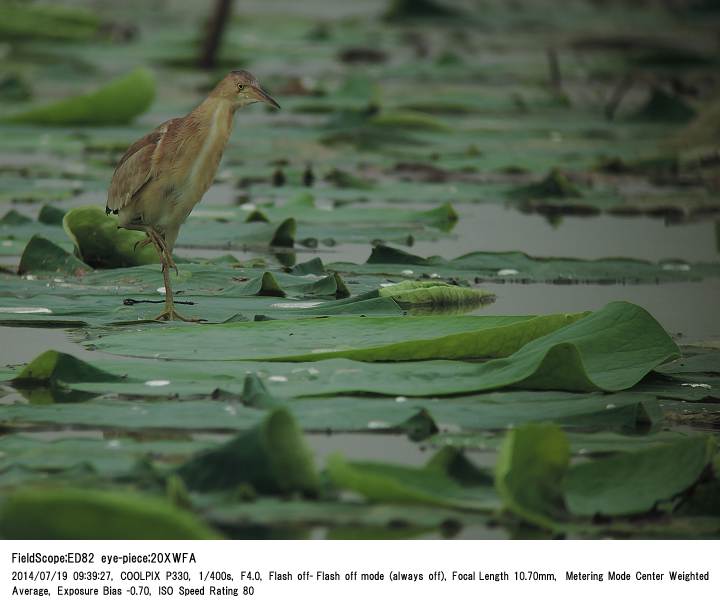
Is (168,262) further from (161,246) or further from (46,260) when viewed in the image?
(46,260)

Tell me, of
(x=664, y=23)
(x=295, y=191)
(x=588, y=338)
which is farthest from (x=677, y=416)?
(x=664, y=23)

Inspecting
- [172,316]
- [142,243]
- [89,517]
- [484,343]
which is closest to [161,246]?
[172,316]

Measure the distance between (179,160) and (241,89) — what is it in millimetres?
279

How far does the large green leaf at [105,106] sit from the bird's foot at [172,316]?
14.0 feet

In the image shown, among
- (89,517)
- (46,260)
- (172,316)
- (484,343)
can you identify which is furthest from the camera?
(46,260)

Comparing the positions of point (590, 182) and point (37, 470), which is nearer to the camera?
point (37, 470)

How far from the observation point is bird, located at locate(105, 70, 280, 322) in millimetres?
4523

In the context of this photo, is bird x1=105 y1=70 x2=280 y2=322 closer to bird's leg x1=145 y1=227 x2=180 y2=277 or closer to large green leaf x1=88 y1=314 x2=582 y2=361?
bird's leg x1=145 y1=227 x2=180 y2=277

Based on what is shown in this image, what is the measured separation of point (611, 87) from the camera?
41.8 feet

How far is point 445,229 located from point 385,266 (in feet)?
4.08

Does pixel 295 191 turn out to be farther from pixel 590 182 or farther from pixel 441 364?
pixel 441 364

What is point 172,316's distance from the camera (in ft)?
14.2

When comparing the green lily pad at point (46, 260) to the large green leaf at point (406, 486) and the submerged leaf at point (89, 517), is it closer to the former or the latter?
the large green leaf at point (406, 486)

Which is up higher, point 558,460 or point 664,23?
point 558,460
